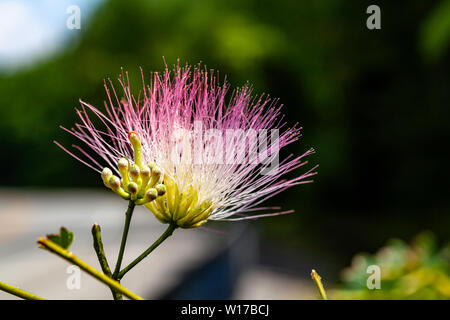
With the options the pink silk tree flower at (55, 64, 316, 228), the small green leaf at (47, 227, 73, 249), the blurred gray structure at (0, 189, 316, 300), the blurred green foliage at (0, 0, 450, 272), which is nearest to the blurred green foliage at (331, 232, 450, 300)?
the blurred gray structure at (0, 189, 316, 300)

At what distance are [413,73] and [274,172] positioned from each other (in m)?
7.30

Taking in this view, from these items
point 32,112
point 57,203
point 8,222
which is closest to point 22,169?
point 57,203

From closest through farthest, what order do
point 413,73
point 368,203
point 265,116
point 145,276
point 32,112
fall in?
point 265,116 < point 145,276 < point 413,73 < point 368,203 < point 32,112

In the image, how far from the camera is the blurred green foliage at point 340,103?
6617mm

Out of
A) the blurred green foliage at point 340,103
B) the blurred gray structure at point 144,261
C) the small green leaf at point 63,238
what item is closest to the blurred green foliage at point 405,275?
the blurred gray structure at point 144,261

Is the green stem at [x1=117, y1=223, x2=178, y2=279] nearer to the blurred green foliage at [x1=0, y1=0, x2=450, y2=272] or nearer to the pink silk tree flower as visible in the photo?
the pink silk tree flower

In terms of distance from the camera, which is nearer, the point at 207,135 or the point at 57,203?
the point at 207,135

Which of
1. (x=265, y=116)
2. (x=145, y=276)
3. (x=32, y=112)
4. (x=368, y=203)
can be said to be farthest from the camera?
(x=32, y=112)

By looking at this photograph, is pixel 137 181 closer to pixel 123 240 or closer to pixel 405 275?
pixel 123 240

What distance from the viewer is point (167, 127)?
40 centimetres

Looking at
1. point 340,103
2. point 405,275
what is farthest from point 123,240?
point 340,103

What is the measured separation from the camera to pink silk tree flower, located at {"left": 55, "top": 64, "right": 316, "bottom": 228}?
333 millimetres

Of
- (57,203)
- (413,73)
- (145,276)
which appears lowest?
(145,276)

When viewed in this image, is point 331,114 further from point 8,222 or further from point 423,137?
point 8,222
